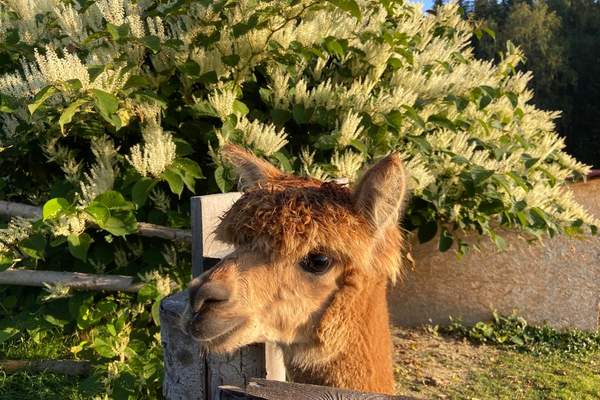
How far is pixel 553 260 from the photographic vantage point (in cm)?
615

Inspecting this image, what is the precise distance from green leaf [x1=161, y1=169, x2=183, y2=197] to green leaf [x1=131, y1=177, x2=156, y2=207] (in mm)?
83

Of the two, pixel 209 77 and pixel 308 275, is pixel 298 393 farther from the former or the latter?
pixel 209 77

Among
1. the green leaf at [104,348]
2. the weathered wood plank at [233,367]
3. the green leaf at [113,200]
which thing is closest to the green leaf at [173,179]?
the green leaf at [113,200]

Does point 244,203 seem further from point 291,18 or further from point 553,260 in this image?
point 553,260

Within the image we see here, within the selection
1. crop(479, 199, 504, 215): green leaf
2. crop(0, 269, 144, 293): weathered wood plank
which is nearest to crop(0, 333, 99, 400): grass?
crop(0, 269, 144, 293): weathered wood plank

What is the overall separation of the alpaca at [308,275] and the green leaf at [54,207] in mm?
1436

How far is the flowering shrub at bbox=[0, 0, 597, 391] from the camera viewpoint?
3230 millimetres

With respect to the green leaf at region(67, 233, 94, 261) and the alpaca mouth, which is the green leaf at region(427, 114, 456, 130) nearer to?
the green leaf at region(67, 233, 94, 261)

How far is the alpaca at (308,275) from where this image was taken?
68.7 inches

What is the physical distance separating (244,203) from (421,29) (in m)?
4.15

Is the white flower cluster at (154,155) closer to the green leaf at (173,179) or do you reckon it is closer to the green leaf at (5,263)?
the green leaf at (173,179)

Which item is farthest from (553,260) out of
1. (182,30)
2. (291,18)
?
(182,30)

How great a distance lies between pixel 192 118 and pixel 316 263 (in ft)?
8.10

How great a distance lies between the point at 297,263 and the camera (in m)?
1.86
